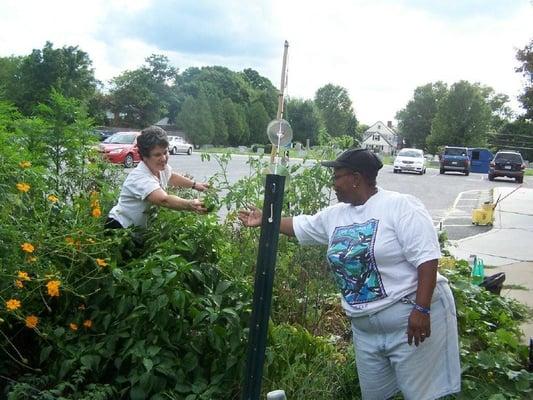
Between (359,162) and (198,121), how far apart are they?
54927mm

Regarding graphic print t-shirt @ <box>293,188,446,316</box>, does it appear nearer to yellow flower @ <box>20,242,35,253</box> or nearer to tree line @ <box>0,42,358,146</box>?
yellow flower @ <box>20,242,35,253</box>

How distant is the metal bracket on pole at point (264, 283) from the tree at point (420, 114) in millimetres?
94784

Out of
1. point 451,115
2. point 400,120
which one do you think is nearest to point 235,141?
point 451,115

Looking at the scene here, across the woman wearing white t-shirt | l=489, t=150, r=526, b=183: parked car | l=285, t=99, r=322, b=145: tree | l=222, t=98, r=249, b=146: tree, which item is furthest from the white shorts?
l=222, t=98, r=249, b=146: tree

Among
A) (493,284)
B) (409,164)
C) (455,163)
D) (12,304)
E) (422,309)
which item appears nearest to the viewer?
(12,304)

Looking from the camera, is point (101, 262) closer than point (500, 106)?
Yes

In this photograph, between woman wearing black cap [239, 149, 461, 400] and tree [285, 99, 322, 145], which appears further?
tree [285, 99, 322, 145]

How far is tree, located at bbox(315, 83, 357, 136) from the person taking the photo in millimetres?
12828

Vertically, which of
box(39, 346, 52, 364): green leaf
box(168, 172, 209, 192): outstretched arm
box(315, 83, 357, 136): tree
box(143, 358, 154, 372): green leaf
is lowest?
box(39, 346, 52, 364): green leaf

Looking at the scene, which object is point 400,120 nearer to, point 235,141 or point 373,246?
point 235,141

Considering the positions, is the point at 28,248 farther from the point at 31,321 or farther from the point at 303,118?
the point at 303,118

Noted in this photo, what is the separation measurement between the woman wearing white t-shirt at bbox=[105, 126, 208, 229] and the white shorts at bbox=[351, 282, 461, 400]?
4.42ft

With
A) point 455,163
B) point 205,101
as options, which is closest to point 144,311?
point 455,163

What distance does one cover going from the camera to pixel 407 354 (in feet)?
8.67
